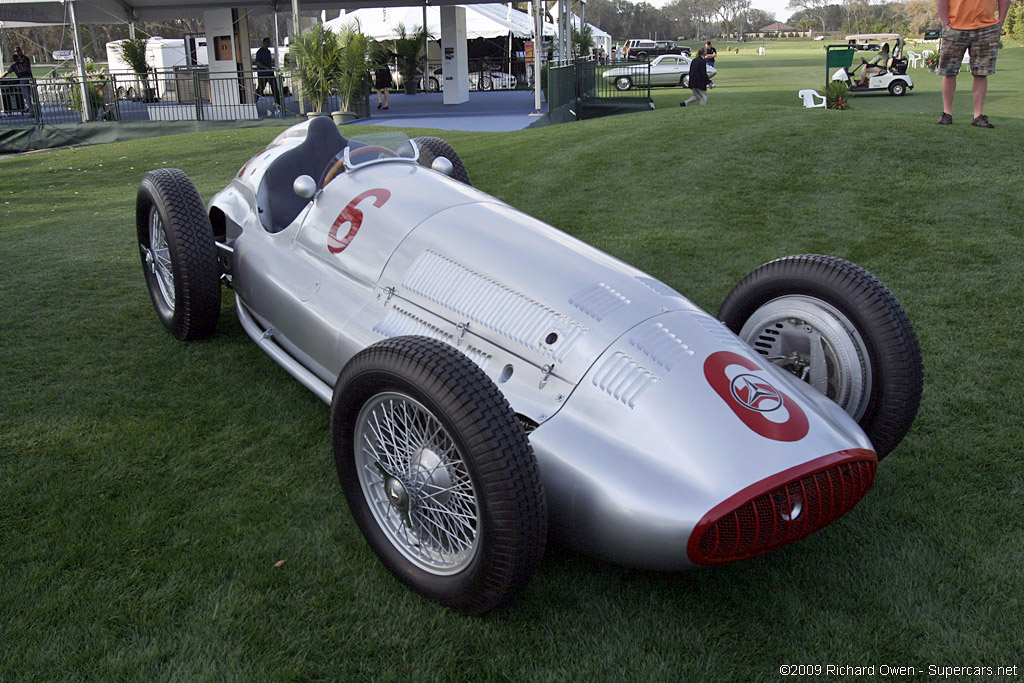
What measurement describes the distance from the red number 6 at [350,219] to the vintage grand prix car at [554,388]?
0.04ft

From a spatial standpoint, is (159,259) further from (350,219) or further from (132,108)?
(132,108)

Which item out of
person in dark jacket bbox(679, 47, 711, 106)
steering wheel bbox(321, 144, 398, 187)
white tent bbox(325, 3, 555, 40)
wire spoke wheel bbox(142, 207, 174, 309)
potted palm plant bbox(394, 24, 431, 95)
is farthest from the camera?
white tent bbox(325, 3, 555, 40)

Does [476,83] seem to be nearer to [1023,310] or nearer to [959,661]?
[1023,310]

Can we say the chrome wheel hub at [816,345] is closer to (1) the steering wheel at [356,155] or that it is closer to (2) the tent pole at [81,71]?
(1) the steering wheel at [356,155]

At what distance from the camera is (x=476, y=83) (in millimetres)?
30094

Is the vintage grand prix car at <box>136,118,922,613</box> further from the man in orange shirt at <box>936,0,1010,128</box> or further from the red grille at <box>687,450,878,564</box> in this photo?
the man in orange shirt at <box>936,0,1010,128</box>

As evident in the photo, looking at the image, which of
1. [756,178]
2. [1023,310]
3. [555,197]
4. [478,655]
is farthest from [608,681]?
[756,178]

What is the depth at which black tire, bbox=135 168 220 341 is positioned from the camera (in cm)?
419

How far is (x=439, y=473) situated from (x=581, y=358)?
59 cm

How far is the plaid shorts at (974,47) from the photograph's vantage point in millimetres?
8008

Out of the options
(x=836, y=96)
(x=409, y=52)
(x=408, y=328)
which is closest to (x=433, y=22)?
(x=409, y=52)

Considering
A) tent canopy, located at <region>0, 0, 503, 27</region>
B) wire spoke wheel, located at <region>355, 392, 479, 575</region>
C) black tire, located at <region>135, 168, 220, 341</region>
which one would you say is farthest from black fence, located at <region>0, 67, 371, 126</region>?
wire spoke wheel, located at <region>355, 392, 479, 575</region>

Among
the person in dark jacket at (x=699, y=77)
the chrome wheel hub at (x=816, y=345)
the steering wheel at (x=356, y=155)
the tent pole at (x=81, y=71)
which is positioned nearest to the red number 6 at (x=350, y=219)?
the steering wheel at (x=356, y=155)

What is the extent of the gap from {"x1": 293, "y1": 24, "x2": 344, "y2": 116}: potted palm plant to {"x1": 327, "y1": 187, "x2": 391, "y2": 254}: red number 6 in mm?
13696
